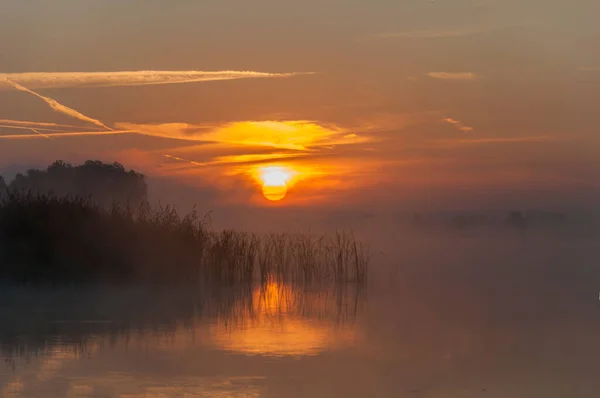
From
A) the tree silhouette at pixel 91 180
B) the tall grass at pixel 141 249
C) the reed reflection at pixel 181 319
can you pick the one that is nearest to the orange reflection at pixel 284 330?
the reed reflection at pixel 181 319

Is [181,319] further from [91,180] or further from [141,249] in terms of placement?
[91,180]

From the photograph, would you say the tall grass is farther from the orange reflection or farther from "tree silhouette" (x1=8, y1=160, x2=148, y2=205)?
"tree silhouette" (x1=8, y1=160, x2=148, y2=205)

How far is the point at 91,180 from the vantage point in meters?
33.1

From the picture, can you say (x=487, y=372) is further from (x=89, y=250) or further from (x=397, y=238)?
(x=397, y=238)

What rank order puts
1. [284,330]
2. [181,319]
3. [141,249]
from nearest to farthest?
1. [284,330]
2. [181,319]
3. [141,249]

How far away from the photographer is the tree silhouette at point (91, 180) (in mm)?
32688

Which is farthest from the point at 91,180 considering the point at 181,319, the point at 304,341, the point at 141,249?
the point at 304,341

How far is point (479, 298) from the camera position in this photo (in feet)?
49.3

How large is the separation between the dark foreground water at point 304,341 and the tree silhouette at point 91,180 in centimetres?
1710

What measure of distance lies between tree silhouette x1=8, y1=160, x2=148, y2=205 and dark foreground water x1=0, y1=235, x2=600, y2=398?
17.1m

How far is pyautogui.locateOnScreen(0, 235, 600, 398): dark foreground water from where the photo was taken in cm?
782

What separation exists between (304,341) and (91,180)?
2428 centimetres

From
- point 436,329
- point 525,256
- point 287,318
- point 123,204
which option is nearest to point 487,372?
point 436,329

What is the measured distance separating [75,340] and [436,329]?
14.2 feet
